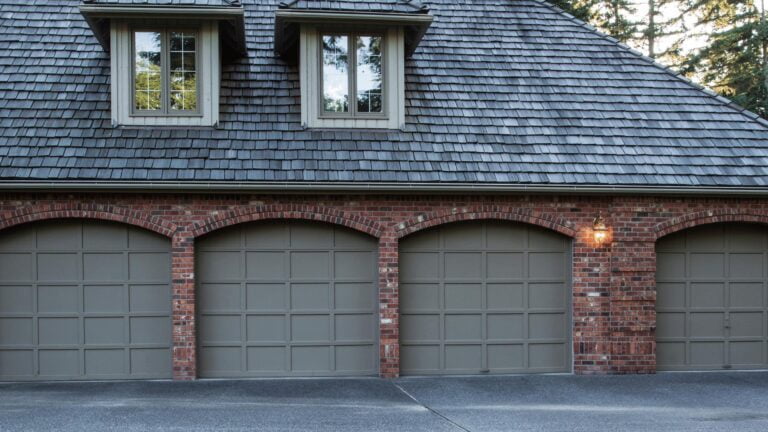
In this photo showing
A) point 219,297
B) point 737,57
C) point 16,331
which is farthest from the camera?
point 737,57

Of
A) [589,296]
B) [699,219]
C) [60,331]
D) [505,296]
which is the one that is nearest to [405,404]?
[505,296]

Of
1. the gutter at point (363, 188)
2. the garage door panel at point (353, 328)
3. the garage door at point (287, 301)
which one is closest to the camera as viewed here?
the gutter at point (363, 188)

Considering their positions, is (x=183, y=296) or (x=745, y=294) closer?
(x=183, y=296)

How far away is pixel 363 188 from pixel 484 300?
2452 mm

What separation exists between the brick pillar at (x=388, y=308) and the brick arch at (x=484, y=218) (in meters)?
0.26

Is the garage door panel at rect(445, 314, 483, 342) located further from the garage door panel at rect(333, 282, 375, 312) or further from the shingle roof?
the shingle roof

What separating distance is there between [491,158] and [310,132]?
102 inches

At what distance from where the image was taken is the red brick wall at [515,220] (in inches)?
378

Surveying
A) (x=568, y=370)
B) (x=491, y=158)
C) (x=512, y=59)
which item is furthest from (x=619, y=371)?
(x=512, y=59)

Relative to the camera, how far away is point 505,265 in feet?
33.6

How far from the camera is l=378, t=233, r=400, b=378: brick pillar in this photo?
32.1 feet

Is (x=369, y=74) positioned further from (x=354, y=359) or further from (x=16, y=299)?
(x=16, y=299)

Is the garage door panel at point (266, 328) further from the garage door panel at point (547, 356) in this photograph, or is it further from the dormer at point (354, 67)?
the garage door panel at point (547, 356)

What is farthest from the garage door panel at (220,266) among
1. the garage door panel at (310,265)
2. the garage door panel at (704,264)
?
the garage door panel at (704,264)
